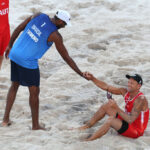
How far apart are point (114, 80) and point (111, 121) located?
73.8 inches

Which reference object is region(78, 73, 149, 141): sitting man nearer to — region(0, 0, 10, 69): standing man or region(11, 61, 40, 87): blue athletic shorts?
region(11, 61, 40, 87): blue athletic shorts

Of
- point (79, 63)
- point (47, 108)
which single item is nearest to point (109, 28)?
point (79, 63)

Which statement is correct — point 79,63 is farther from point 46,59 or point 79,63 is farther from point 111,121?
point 111,121

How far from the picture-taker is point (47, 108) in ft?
17.0

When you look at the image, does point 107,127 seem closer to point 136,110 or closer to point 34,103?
point 136,110

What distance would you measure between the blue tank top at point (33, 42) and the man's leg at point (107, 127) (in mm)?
981

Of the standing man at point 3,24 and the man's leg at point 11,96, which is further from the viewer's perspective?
the standing man at point 3,24

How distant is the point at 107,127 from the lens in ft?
13.5

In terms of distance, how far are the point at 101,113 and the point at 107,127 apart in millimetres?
319

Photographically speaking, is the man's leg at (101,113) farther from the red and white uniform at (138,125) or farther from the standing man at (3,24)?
the standing man at (3,24)

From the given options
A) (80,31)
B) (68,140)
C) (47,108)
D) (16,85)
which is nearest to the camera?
(68,140)

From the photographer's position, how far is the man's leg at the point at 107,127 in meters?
4.11

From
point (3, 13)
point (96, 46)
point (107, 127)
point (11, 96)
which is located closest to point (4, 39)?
point (3, 13)

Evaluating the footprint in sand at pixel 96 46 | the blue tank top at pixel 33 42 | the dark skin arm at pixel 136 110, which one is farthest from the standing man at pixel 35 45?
the footprint in sand at pixel 96 46
